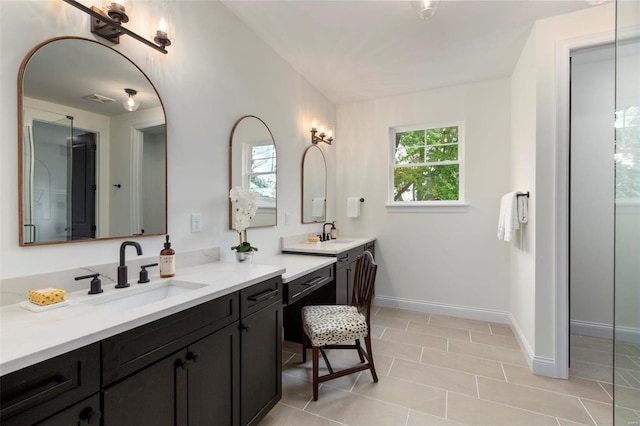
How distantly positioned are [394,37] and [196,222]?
220cm

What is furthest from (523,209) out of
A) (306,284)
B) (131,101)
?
(131,101)

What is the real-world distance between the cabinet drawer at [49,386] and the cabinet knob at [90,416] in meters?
0.05

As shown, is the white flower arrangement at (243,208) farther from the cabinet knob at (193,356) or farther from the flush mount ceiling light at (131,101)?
the cabinet knob at (193,356)

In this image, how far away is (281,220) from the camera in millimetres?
2861

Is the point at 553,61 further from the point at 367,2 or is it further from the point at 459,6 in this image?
the point at 367,2

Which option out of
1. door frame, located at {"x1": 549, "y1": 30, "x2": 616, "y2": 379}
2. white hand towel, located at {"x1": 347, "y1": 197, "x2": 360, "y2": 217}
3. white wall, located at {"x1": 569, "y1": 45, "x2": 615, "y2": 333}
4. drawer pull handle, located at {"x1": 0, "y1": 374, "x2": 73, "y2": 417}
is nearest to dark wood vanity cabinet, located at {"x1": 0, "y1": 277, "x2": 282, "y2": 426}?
drawer pull handle, located at {"x1": 0, "y1": 374, "x2": 73, "y2": 417}

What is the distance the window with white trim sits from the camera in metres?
3.54

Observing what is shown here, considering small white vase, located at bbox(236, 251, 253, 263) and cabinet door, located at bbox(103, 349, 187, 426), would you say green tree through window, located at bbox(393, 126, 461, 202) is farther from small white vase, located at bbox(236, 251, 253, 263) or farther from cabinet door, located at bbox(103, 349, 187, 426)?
cabinet door, located at bbox(103, 349, 187, 426)

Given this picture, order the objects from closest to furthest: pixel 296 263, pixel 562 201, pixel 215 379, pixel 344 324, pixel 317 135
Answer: pixel 215 379
pixel 344 324
pixel 562 201
pixel 296 263
pixel 317 135

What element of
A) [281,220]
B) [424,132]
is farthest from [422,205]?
[281,220]

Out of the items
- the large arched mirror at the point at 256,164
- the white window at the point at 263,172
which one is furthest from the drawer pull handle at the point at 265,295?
the white window at the point at 263,172

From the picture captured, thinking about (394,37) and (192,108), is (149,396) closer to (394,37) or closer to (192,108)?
(192,108)

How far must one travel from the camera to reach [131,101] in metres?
1.56

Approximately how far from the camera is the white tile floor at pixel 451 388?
1.76 metres
